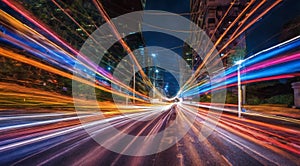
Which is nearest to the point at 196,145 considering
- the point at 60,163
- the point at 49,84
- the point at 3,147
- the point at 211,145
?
the point at 211,145

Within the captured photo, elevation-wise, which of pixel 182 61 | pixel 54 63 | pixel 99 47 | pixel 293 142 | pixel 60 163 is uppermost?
pixel 182 61

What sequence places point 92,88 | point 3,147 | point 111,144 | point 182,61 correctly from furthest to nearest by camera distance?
point 182,61 → point 92,88 → point 111,144 → point 3,147

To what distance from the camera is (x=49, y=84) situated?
2283 centimetres

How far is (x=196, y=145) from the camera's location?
8.12m

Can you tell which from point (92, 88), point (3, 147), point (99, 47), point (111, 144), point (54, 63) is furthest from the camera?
point (99, 47)

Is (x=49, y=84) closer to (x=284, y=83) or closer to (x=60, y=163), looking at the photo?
(x=60, y=163)

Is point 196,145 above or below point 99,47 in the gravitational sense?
below

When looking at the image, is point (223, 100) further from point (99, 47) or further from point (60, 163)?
point (60, 163)

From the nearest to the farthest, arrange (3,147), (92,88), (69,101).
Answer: (3,147), (69,101), (92,88)

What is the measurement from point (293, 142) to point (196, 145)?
375 cm

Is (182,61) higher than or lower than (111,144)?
higher

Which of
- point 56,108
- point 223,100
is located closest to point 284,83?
point 223,100

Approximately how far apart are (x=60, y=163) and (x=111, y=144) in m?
2.59

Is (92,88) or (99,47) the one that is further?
(99,47)
